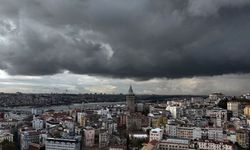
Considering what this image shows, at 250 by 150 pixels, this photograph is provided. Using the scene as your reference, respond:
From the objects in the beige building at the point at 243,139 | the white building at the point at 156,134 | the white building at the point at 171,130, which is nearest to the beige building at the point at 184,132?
the white building at the point at 171,130

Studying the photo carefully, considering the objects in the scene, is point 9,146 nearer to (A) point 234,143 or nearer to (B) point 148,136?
(B) point 148,136

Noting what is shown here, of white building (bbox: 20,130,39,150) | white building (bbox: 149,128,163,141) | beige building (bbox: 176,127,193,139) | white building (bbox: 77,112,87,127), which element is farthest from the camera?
white building (bbox: 77,112,87,127)

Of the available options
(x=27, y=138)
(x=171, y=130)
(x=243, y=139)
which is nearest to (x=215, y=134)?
(x=243, y=139)

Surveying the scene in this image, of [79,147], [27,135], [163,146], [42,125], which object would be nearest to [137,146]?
[163,146]

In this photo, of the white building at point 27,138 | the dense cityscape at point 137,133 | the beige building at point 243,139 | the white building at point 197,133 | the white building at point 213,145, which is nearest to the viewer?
the white building at point 213,145

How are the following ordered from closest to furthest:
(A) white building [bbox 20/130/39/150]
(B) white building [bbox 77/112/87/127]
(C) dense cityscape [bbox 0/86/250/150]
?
(C) dense cityscape [bbox 0/86/250/150]
(A) white building [bbox 20/130/39/150]
(B) white building [bbox 77/112/87/127]

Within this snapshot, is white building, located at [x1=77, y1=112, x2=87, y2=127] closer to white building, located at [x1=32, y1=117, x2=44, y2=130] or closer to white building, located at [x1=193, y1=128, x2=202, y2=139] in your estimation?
white building, located at [x1=32, y1=117, x2=44, y2=130]

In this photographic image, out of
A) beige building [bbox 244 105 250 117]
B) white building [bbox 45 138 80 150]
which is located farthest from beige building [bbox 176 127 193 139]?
beige building [bbox 244 105 250 117]

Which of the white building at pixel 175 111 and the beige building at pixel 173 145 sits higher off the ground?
the white building at pixel 175 111

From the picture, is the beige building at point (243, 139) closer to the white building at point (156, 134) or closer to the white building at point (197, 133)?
the white building at point (197, 133)
